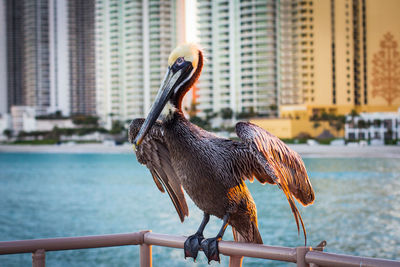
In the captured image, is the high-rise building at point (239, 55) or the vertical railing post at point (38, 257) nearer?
the vertical railing post at point (38, 257)

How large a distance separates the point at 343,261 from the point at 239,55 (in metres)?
51.9

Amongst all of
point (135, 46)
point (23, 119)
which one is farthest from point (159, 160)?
point (23, 119)

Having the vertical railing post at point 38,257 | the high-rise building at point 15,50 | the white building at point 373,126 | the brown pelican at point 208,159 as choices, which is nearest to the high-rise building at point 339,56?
the white building at point 373,126

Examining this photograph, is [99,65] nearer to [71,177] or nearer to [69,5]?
[69,5]

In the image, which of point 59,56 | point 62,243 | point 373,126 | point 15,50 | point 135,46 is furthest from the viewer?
point 15,50

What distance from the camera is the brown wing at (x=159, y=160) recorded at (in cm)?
221

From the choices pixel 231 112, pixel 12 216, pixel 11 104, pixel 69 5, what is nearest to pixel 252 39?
pixel 231 112

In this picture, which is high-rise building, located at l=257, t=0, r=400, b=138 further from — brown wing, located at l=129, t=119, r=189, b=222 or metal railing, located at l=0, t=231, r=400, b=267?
metal railing, located at l=0, t=231, r=400, b=267

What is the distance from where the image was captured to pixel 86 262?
1244 cm

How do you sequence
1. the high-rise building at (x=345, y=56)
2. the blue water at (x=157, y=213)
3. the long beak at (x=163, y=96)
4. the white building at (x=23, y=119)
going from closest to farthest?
1. the long beak at (x=163, y=96)
2. the blue water at (x=157, y=213)
3. the high-rise building at (x=345, y=56)
4. the white building at (x=23, y=119)

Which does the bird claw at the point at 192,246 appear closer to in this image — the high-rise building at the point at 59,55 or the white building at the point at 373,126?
the white building at the point at 373,126

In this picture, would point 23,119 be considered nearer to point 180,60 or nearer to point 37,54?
point 37,54

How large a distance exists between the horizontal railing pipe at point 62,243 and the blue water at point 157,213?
10251mm

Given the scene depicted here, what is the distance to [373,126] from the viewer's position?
149ft
